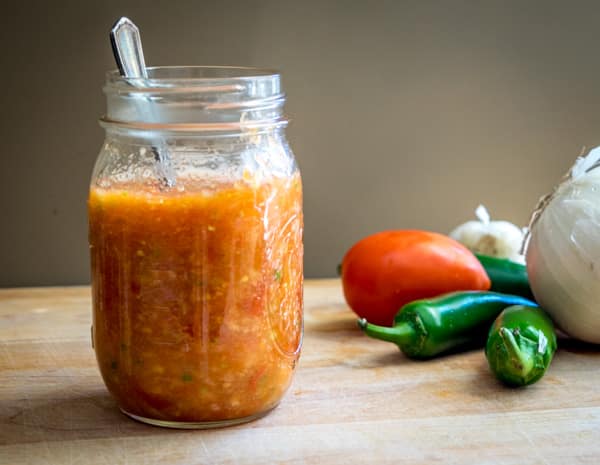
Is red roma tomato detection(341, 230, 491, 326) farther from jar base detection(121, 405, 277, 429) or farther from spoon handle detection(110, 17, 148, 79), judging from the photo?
spoon handle detection(110, 17, 148, 79)

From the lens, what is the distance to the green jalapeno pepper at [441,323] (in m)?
1.03

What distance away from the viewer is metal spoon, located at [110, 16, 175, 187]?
2.57ft

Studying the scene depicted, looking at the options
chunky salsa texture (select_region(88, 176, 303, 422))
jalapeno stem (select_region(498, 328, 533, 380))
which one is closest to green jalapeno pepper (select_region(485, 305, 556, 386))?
jalapeno stem (select_region(498, 328, 533, 380))

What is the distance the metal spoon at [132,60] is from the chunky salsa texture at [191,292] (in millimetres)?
23

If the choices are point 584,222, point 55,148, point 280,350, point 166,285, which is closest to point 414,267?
point 584,222

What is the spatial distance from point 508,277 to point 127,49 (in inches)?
27.2

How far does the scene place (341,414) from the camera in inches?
34.0

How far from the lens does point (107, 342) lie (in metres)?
0.83

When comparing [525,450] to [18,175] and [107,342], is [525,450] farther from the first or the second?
[18,175]

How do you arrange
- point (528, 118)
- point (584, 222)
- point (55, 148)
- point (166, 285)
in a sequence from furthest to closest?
point (528, 118) → point (55, 148) → point (584, 222) → point (166, 285)

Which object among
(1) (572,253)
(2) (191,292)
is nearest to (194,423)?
(2) (191,292)

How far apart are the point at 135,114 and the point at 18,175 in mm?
635

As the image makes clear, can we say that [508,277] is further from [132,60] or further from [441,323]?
[132,60]

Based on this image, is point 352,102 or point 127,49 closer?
point 127,49
